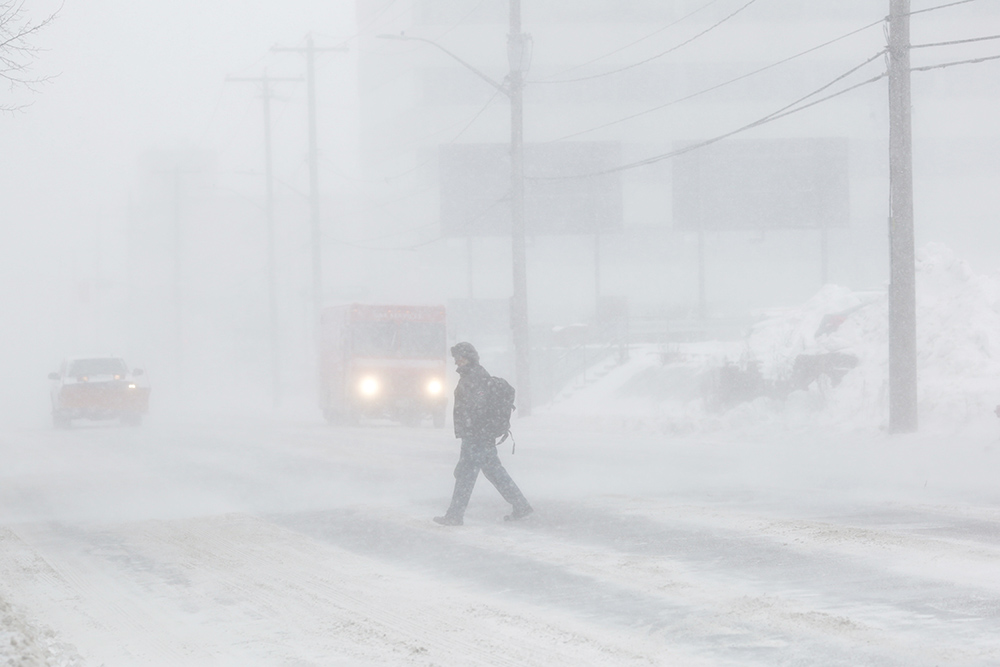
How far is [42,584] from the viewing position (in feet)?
31.5

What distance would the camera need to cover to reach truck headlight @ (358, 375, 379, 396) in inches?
1208

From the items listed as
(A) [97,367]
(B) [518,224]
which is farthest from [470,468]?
(A) [97,367]

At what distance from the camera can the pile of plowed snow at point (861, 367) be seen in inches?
846

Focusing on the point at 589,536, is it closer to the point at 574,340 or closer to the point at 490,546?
the point at 490,546

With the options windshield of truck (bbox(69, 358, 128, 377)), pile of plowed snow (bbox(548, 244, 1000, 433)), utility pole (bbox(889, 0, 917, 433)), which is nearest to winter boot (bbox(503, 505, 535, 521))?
utility pole (bbox(889, 0, 917, 433))

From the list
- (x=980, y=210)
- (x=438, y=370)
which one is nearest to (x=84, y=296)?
(x=980, y=210)

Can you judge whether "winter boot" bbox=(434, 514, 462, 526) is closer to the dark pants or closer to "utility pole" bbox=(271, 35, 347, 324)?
the dark pants

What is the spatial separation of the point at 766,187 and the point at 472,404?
42.1 m

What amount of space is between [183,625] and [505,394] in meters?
4.68

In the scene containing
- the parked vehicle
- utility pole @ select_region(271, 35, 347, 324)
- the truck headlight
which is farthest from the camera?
utility pole @ select_region(271, 35, 347, 324)

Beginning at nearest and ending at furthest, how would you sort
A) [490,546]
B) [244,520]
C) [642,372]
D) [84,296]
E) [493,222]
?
1. [490,546]
2. [244,520]
3. [642,372]
4. [493,222]
5. [84,296]

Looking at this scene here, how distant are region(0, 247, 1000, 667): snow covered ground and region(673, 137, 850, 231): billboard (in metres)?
28.0

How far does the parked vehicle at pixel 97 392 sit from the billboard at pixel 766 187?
24.0 metres

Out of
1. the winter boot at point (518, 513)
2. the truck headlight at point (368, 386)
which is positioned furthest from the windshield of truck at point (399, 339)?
the winter boot at point (518, 513)
